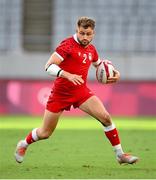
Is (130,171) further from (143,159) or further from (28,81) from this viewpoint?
(28,81)

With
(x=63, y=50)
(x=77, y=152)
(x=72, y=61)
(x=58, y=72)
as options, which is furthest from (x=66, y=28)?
(x=58, y=72)

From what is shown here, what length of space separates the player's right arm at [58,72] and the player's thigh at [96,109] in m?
0.37

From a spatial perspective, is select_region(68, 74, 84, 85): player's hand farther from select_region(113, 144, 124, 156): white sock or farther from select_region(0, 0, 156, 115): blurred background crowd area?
select_region(0, 0, 156, 115): blurred background crowd area

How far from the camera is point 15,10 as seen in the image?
2505 centimetres

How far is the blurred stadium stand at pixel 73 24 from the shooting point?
24734 mm

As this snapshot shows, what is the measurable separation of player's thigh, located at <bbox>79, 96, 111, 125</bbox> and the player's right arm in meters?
0.37

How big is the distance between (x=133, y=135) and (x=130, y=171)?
593cm

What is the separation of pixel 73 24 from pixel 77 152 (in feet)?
47.7

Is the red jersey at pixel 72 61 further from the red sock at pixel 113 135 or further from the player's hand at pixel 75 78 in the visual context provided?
the red sock at pixel 113 135

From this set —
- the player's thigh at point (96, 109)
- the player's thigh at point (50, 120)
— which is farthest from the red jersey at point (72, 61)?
the player's thigh at point (50, 120)

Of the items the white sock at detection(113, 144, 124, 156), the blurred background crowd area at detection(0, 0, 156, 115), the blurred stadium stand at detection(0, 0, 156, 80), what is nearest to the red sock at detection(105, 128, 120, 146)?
the white sock at detection(113, 144, 124, 156)

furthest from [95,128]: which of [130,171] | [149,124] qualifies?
[130,171]

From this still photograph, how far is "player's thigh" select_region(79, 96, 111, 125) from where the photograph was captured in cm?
895

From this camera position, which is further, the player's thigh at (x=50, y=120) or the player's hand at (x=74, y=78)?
the player's thigh at (x=50, y=120)
